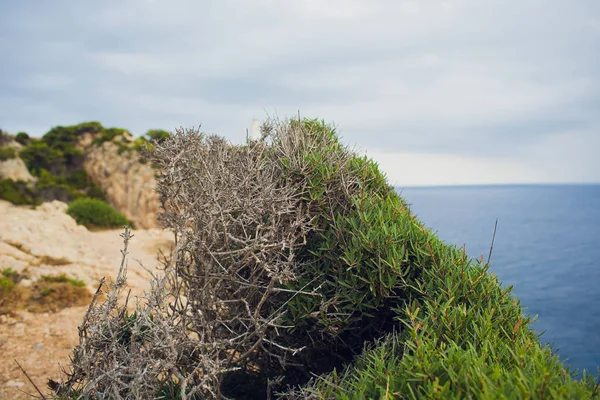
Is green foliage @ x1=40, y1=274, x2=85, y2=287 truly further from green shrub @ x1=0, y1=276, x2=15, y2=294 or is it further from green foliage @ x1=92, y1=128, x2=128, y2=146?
green foliage @ x1=92, y1=128, x2=128, y2=146

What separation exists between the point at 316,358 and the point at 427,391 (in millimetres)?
2314

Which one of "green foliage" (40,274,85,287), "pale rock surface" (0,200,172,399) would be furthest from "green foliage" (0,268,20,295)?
"green foliage" (40,274,85,287)

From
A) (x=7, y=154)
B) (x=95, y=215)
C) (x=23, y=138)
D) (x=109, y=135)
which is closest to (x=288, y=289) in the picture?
(x=95, y=215)

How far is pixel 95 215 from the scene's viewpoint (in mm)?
19734

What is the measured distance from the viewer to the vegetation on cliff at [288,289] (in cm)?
360

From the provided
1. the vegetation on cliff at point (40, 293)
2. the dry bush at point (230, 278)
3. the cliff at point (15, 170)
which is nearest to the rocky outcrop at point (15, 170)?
the cliff at point (15, 170)

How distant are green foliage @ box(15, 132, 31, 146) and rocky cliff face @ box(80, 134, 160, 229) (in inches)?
192

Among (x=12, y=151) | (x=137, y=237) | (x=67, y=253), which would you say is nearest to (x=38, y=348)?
(x=67, y=253)

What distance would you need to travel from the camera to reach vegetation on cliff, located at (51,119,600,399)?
3.60m

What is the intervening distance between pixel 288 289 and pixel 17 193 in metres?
22.8

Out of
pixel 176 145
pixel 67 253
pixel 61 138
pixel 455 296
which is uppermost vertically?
pixel 61 138

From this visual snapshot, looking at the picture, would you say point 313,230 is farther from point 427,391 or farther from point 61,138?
point 61,138

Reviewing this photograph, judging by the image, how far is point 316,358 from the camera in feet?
16.0

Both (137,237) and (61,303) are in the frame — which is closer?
(61,303)
